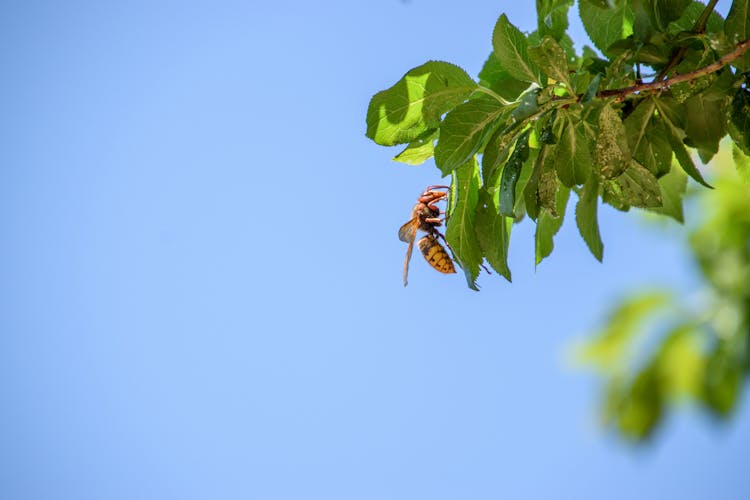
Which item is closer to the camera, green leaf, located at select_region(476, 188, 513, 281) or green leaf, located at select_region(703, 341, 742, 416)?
green leaf, located at select_region(476, 188, 513, 281)

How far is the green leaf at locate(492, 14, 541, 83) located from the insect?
2.55 feet

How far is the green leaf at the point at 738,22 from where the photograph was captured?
1797mm

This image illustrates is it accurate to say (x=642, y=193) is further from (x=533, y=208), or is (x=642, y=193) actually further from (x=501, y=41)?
(x=501, y=41)

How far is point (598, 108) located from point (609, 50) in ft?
0.55

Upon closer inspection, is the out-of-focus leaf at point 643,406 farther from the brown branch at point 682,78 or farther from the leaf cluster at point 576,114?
the brown branch at point 682,78

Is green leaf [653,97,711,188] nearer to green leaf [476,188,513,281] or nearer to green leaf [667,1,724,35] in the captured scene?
green leaf [667,1,724,35]

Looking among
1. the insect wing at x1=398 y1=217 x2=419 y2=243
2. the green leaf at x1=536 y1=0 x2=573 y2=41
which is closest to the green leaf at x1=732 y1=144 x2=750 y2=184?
the green leaf at x1=536 y1=0 x2=573 y2=41

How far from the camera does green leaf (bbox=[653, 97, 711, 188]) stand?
6.20ft

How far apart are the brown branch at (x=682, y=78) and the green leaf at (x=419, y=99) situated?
0.41 meters

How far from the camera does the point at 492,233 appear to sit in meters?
2.02

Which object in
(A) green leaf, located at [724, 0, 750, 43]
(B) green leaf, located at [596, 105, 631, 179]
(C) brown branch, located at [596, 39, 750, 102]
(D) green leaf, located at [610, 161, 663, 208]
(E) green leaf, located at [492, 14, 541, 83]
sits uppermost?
(E) green leaf, located at [492, 14, 541, 83]

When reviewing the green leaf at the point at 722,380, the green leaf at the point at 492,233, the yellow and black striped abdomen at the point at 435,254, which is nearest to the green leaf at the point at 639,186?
the green leaf at the point at 492,233

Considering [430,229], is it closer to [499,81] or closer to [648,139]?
[499,81]

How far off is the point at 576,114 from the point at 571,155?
0.35ft
